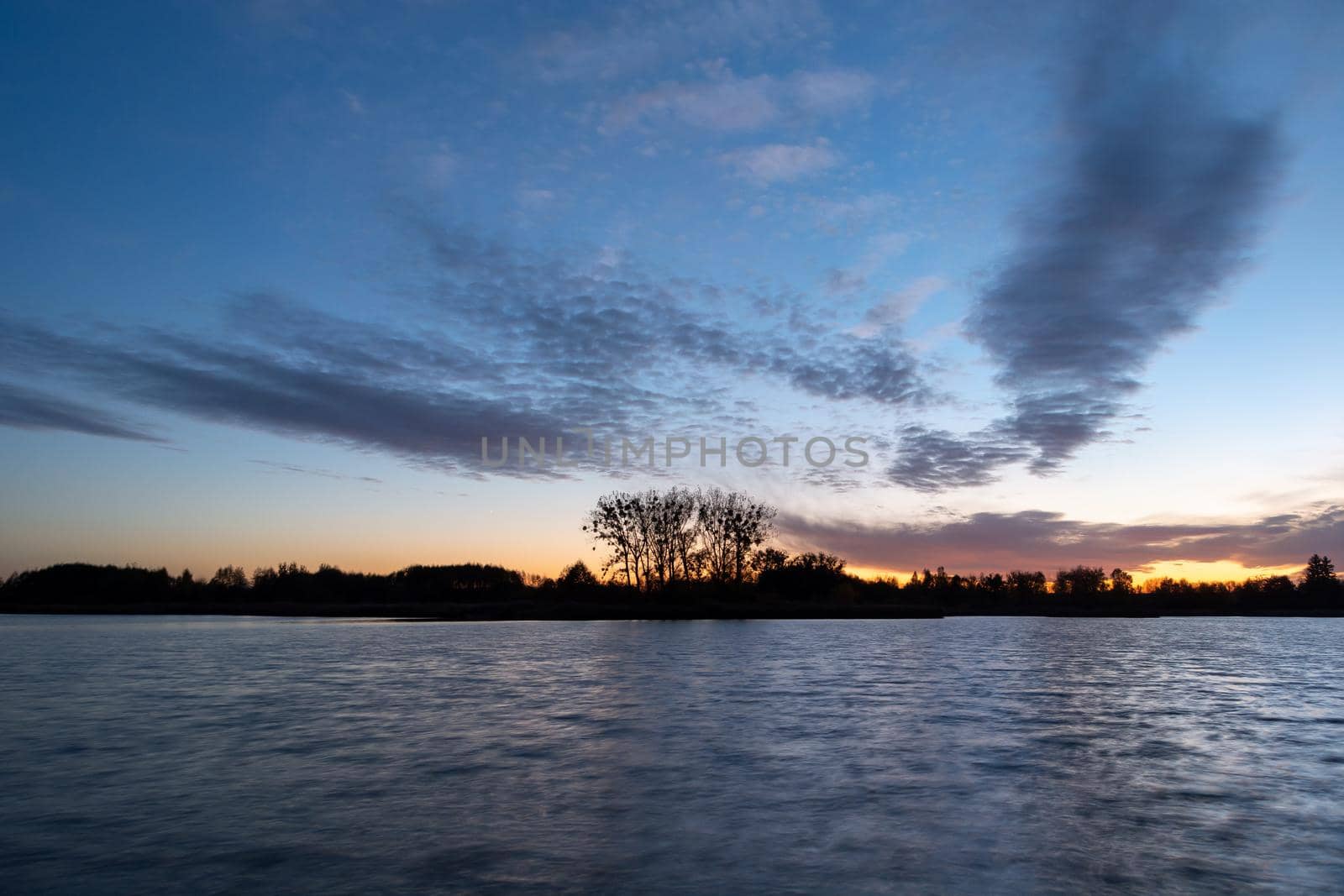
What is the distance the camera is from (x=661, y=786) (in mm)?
13227

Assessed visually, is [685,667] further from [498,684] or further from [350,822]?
[350,822]

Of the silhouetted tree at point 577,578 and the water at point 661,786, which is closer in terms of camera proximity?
the water at point 661,786

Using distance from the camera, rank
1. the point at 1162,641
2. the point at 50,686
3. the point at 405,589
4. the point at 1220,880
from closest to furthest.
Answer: the point at 1220,880, the point at 50,686, the point at 1162,641, the point at 405,589

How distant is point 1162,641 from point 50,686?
78.3 meters

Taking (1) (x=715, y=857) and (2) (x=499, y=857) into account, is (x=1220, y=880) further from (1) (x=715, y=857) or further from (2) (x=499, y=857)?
(2) (x=499, y=857)

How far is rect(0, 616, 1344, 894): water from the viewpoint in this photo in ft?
29.4

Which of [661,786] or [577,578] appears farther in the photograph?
[577,578]

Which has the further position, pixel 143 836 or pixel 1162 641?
pixel 1162 641

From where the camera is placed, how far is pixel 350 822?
10.8 metres

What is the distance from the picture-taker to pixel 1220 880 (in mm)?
8805

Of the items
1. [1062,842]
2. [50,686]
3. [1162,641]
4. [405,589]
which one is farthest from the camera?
[405,589]

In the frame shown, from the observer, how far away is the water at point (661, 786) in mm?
8953

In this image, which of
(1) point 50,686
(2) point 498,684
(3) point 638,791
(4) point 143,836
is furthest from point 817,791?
(1) point 50,686

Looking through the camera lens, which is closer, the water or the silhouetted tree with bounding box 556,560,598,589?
the water
